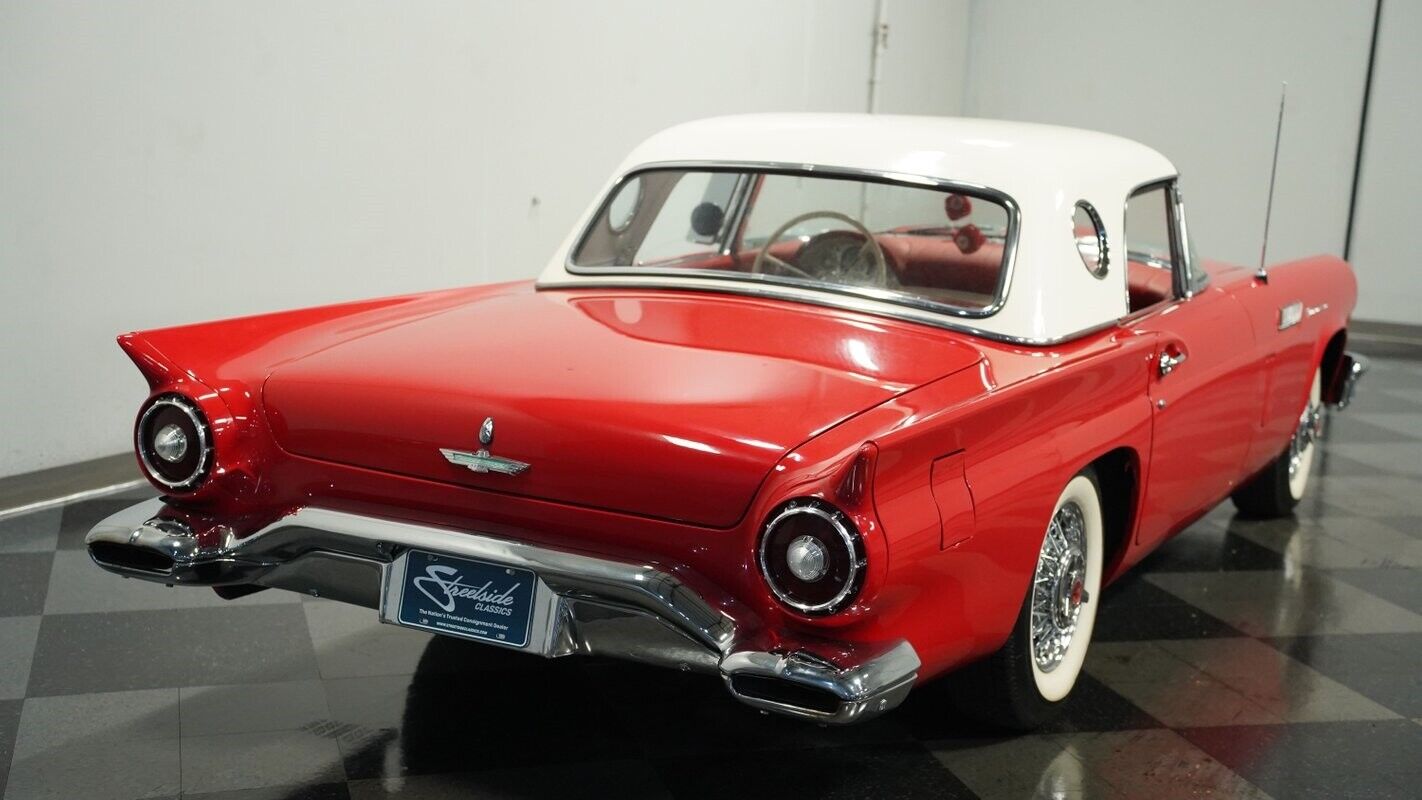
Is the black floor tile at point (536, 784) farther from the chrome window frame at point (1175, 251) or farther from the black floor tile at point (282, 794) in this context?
the chrome window frame at point (1175, 251)

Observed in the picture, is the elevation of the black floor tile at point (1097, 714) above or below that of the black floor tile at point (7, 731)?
above

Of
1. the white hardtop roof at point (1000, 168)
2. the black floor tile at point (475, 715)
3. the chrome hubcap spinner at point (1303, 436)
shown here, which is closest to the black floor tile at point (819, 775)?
the black floor tile at point (475, 715)

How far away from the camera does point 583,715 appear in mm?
3135

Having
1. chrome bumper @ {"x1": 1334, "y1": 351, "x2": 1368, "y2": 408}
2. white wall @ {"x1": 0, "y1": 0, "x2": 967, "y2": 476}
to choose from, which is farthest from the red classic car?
white wall @ {"x1": 0, "y1": 0, "x2": 967, "y2": 476}

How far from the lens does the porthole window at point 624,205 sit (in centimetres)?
369

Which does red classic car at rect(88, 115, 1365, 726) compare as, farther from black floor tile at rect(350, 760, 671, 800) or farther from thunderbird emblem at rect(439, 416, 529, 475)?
black floor tile at rect(350, 760, 671, 800)

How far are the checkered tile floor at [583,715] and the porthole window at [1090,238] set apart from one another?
1000 mm

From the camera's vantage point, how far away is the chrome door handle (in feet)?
10.9

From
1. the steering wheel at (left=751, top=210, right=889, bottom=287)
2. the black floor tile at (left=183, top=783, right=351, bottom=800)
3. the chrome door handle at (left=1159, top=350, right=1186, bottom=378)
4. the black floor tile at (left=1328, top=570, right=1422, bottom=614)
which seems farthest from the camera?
the black floor tile at (left=1328, top=570, right=1422, bottom=614)

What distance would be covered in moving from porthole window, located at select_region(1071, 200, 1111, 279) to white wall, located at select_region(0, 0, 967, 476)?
303 centimetres

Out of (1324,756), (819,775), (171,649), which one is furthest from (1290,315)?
(171,649)

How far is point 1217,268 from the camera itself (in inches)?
174

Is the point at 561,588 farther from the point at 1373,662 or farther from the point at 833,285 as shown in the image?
the point at 1373,662

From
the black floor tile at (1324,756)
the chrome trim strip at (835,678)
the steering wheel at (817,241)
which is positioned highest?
the steering wheel at (817,241)
